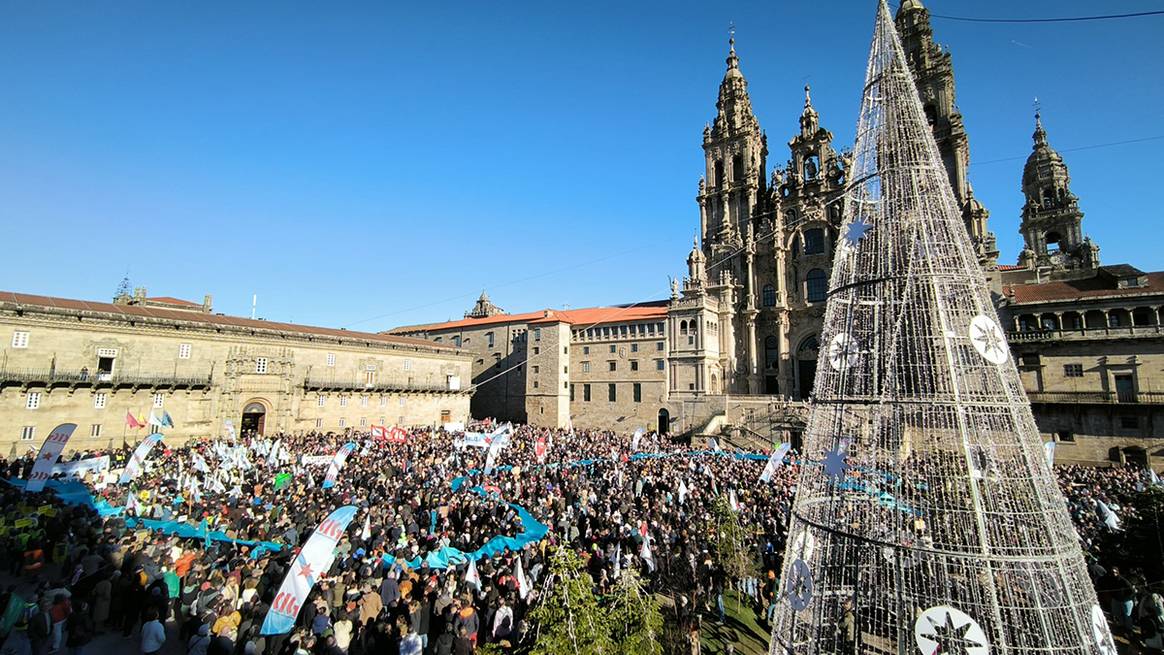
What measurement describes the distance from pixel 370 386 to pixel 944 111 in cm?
5688

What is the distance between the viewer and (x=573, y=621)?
7102 mm

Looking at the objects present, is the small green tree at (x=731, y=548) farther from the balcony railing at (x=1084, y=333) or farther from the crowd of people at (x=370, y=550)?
the balcony railing at (x=1084, y=333)

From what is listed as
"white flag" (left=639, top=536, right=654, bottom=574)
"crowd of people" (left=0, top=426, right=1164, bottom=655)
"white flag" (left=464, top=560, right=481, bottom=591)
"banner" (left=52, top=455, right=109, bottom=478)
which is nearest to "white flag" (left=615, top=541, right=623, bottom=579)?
"crowd of people" (left=0, top=426, right=1164, bottom=655)

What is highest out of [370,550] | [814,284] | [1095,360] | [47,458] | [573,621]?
[814,284]

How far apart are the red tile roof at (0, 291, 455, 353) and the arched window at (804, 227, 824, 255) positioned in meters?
40.9

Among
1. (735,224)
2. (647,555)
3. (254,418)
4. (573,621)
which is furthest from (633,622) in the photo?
(735,224)

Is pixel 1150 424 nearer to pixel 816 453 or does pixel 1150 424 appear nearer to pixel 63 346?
pixel 816 453

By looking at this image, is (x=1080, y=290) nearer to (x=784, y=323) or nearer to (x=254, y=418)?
(x=784, y=323)

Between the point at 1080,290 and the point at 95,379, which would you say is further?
the point at 1080,290

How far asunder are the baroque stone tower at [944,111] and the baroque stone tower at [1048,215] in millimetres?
16377

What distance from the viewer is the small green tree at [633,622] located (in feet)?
23.3

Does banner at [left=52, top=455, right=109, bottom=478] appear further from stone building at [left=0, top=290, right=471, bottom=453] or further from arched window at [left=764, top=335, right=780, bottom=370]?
arched window at [left=764, top=335, right=780, bottom=370]

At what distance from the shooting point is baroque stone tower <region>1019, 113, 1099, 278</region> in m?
54.7

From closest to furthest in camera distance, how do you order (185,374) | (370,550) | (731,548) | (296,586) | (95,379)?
(296,586)
(370,550)
(731,548)
(95,379)
(185,374)
